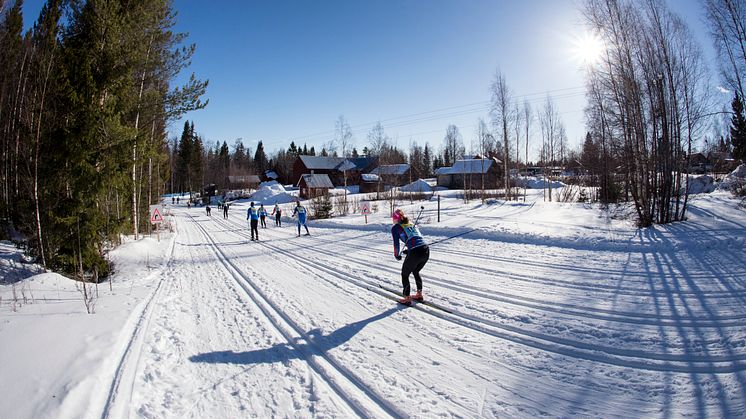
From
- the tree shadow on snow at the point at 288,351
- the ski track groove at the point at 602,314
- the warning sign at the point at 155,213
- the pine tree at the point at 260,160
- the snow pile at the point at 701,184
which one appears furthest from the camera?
the pine tree at the point at 260,160

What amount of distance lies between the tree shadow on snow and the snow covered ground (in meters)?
0.03

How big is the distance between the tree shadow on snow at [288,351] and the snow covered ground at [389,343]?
0.03 meters

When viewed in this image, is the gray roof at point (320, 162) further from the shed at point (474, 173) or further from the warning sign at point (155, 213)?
the warning sign at point (155, 213)

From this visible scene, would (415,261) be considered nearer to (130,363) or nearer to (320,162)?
(130,363)

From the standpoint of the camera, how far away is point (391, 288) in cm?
754

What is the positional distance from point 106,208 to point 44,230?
1.60 metres

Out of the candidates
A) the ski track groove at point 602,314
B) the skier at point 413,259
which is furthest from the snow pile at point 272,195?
the ski track groove at point 602,314

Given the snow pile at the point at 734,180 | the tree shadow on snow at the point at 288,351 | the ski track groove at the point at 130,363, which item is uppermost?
the snow pile at the point at 734,180

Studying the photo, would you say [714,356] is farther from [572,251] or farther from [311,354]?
[572,251]

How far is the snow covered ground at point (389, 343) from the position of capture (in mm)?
3400

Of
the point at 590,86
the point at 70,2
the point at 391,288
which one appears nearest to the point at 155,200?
the point at 70,2

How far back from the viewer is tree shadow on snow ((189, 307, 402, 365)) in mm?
4414

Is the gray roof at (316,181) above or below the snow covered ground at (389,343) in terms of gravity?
above

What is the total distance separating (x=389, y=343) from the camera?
4824mm
